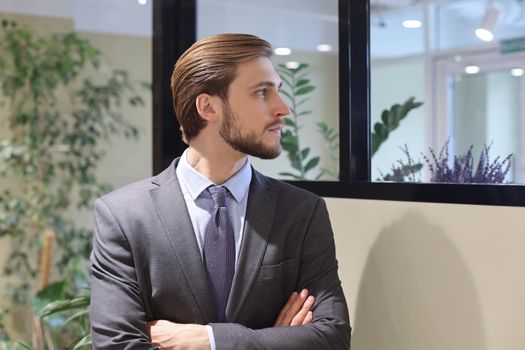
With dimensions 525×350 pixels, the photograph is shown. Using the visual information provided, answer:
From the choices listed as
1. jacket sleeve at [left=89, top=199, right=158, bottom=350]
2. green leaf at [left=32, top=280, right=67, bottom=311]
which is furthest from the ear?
green leaf at [left=32, top=280, right=67, bottom=311]

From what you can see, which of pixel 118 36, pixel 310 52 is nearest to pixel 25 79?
pixel 118 36

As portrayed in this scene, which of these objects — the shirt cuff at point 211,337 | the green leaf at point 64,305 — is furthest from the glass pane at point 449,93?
the green leaf at point 64,305

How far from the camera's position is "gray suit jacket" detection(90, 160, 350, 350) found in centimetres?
175

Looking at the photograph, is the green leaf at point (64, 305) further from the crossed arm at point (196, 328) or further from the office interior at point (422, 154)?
the crossed arm at point (196, 328)

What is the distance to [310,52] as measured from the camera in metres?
2.47

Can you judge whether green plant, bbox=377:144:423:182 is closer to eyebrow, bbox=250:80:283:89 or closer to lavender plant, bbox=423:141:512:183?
lavender plant, bbox=423:141:512:183

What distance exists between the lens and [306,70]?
2475 mm

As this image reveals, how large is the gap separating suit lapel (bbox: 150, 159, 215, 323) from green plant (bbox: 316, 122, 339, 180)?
0.62m

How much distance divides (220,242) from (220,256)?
3 cm

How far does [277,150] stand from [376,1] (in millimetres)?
735

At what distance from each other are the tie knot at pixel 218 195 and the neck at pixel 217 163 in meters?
0.03

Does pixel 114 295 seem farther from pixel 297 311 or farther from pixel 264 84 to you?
pixel 264 84

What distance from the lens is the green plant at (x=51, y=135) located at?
→ 3791 mm

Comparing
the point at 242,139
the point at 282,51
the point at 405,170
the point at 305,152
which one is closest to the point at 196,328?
the point at 242,139
